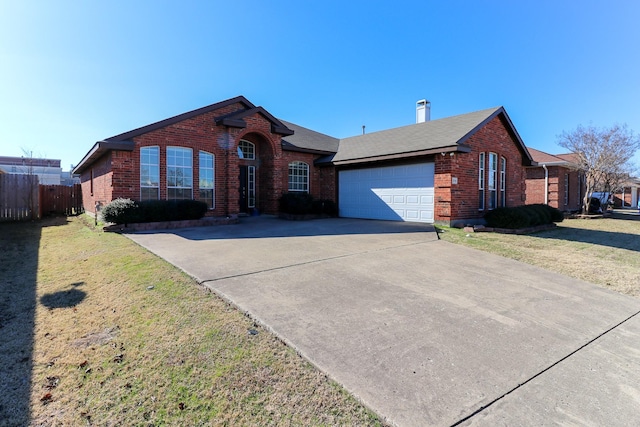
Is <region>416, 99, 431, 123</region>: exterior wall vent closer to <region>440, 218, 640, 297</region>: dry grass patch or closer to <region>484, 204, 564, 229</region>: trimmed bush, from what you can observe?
<region>484, 204, 564, 229</region>: trimmed bush

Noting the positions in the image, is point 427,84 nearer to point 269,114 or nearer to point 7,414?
point 269,114

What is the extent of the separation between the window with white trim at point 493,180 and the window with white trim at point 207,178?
11.7 m

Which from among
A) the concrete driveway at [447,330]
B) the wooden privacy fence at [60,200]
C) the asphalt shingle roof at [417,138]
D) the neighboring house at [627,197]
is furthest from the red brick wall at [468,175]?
the neighboring house at [627,197]

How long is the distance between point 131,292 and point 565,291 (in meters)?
6.48

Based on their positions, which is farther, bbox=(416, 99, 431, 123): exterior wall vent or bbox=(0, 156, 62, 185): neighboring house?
bbox=(0, 156, 62, 185): neighboring house

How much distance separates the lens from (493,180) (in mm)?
13844

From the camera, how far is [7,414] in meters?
2.20

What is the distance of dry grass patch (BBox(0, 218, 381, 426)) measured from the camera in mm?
2152

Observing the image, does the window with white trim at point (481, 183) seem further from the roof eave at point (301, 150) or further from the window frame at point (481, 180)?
the roof eave at point (301, 150)

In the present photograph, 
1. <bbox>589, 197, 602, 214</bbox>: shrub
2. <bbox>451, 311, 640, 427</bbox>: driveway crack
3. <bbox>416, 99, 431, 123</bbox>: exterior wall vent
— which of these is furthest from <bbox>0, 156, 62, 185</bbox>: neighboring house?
<bbox>589, 197, 602, 214</bbox>: shrub

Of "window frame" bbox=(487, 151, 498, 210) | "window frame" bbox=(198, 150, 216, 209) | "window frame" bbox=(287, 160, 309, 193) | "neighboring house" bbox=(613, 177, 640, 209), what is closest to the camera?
"window frame" bbox=(198, 150, 216, 209)

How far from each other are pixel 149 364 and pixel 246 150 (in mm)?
13204

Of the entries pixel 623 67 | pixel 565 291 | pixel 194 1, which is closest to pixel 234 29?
pixel 194 1

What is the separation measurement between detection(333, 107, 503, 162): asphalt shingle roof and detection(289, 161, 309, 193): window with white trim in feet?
5.59
